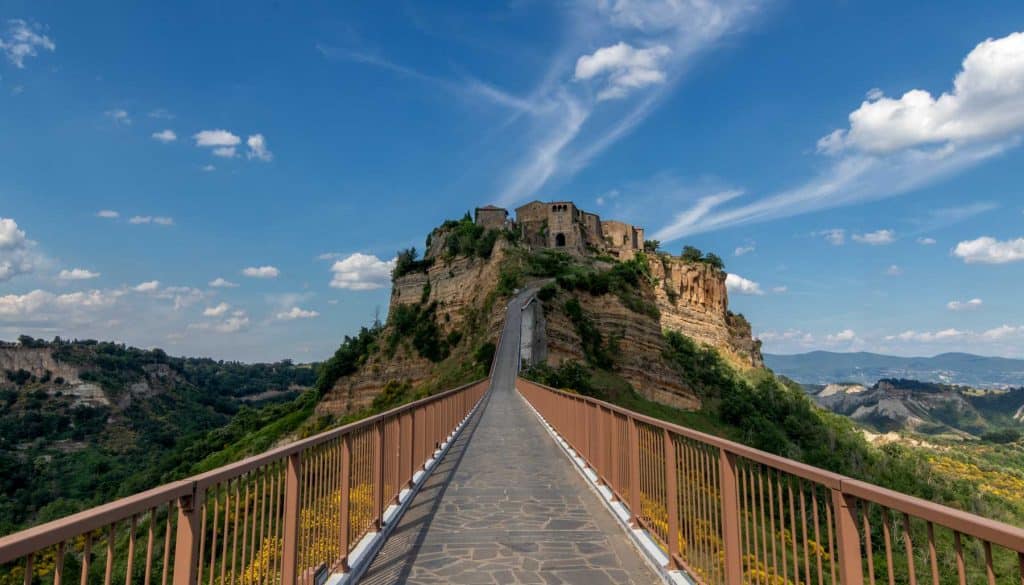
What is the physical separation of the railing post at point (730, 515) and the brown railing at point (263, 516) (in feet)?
10.5

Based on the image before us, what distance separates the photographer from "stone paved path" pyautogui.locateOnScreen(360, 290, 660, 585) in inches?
204

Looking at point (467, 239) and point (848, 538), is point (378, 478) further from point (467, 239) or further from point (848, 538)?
point (467, 239)

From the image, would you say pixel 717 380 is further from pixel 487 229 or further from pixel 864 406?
pixel 864 406

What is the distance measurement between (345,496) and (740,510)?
395cm

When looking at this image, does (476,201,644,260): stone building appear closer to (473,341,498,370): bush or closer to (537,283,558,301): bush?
(537,283,558,301): bush

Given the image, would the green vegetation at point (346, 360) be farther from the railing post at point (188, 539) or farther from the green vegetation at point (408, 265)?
the railing post at point (188, 539)

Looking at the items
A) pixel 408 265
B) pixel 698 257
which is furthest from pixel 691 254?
pixel 408 265

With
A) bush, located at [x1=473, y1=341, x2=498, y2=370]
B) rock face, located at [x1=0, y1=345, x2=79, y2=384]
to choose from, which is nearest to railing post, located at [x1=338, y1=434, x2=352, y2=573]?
bush, located at [x1=473, y1=341, x2=498, y2=370]

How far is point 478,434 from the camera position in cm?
1548

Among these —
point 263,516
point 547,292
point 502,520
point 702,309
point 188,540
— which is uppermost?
point 702,309

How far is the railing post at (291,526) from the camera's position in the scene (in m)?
4.07

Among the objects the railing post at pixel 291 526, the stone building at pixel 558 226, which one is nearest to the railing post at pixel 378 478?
the railing post at pixel 291 526

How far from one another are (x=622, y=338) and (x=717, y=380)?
67.2ft

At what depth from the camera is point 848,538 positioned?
2838 millimetres
